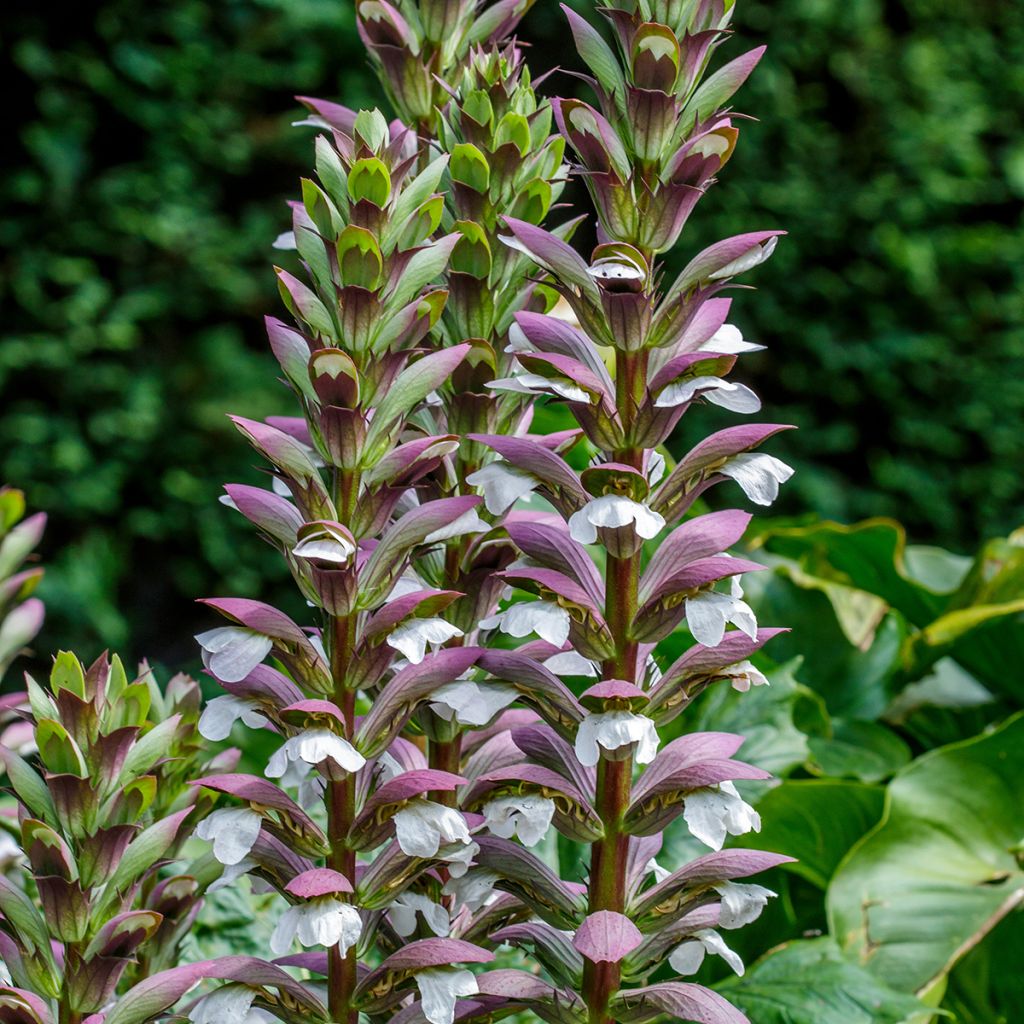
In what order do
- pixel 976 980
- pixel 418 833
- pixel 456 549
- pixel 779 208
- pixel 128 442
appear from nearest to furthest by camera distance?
pixel 418 833
pixel 456 549
pixel 976 980
pixel 128 442
pixel 779 208

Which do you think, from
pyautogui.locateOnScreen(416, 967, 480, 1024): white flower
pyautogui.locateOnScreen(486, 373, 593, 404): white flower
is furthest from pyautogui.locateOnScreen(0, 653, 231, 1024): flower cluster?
pyautogui.locateOnScreen(486, 373, 593, 404): white flower

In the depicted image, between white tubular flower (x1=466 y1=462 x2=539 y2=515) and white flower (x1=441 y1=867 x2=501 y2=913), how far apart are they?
0.18 meters

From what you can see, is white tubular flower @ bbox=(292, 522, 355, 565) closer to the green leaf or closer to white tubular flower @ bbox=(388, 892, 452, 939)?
white tubular flower @ bbox=(388, 892, 452, 939)

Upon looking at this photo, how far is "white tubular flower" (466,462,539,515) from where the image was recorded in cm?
57

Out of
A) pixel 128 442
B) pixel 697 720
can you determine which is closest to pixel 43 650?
pixel 128 442

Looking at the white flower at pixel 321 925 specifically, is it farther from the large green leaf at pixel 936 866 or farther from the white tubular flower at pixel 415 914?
the large green leaf at pixel 936 866

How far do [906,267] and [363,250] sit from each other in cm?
334

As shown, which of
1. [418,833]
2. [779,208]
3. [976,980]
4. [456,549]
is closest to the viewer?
[418,833]

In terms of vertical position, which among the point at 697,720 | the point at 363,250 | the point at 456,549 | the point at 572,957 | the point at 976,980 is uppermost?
the point at 363,250

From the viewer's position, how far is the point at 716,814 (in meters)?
0.56

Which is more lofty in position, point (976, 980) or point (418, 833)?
point (418, 833)

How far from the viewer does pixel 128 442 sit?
2910mm

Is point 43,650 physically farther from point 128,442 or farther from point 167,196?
point 167,196

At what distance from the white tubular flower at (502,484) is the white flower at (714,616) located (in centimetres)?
9
